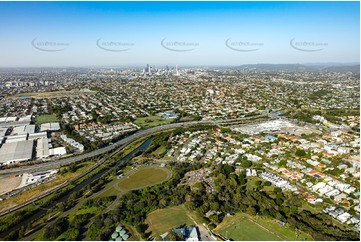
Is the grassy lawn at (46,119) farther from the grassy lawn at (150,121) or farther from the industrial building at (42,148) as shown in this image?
the grassy lawn at (150,121)

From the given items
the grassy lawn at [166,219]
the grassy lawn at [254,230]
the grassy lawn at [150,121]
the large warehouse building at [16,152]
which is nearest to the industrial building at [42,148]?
the large warehouse building at [16,152]

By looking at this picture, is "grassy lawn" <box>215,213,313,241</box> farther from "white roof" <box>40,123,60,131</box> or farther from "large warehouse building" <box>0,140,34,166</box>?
"white roof" <box>40,123,60,131</box>

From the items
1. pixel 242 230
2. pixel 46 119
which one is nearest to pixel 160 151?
pixel 242 230

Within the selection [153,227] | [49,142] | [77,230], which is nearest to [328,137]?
[153,227]

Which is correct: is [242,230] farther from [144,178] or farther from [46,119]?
[46,119]

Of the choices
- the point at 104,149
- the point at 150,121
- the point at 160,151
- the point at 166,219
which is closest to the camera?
the point at 166,219

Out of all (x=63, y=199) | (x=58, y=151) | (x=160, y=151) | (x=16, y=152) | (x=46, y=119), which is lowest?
(x=63, y=199)

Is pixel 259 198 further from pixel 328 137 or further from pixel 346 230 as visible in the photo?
pixel 328 137
